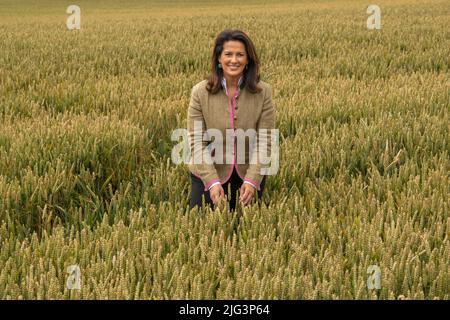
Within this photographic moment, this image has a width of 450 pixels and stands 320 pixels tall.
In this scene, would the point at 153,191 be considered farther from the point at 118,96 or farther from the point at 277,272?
the point at 118,96

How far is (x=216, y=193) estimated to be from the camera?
3.14m

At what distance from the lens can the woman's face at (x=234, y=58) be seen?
3.20 meters

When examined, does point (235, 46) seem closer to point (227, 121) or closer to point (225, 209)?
point (227, 121)

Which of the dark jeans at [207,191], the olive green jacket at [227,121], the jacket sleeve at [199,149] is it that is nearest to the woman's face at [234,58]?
the olive green jacket at [227,121]

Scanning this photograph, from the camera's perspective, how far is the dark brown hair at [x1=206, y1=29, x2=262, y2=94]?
3.22 m

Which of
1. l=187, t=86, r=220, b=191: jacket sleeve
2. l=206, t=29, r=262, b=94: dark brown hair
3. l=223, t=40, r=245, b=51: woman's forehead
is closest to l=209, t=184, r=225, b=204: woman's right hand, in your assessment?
l=187, t=86, r=220, b=191: jacket sleeve

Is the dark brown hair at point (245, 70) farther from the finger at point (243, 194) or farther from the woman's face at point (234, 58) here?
the finger at point (243, 194)

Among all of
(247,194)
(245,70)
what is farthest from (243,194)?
(245,70)

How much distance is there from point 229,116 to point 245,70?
0.93 feet

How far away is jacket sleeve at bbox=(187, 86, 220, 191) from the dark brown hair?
0.42ft

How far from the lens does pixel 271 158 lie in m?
3.36

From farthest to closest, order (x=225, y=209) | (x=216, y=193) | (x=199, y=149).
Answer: (x=199, y=149) → (x=216, y=193) → (x=225, y=209)

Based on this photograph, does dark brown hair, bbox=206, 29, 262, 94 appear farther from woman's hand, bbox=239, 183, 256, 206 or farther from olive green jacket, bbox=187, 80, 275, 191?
woman's hand, bbox=239, 183, 256, 206
